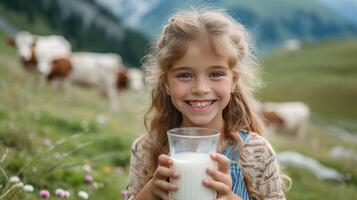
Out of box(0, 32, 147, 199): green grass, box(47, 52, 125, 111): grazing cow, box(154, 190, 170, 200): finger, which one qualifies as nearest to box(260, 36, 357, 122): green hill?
box(47, 52, 125, 111): grazing cow

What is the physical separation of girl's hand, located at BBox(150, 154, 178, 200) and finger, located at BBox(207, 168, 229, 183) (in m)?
0.14

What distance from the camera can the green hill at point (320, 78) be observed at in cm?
6322

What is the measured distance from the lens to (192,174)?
2283 mm

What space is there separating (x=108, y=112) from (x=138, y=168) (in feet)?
41.9

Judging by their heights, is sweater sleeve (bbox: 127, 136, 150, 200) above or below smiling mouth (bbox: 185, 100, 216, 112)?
below

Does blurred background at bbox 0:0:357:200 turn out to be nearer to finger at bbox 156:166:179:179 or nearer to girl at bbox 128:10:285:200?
girl at bbox 128:10:285:200

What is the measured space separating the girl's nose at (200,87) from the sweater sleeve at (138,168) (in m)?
0.49

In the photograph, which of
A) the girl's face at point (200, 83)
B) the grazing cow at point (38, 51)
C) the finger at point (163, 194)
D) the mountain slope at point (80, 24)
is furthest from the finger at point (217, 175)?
the mountain slope at point (80, 24)

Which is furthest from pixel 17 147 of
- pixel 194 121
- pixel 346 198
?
pixel 346 198

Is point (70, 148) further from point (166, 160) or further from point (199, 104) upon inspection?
point (166, 160)

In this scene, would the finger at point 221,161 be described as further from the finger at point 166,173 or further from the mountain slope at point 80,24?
the mountain slope at point 80,24

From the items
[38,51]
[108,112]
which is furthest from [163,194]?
[38,51]

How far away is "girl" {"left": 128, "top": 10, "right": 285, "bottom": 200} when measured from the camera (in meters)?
2.77

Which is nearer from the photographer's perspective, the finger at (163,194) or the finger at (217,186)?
the finger at (217,186)
